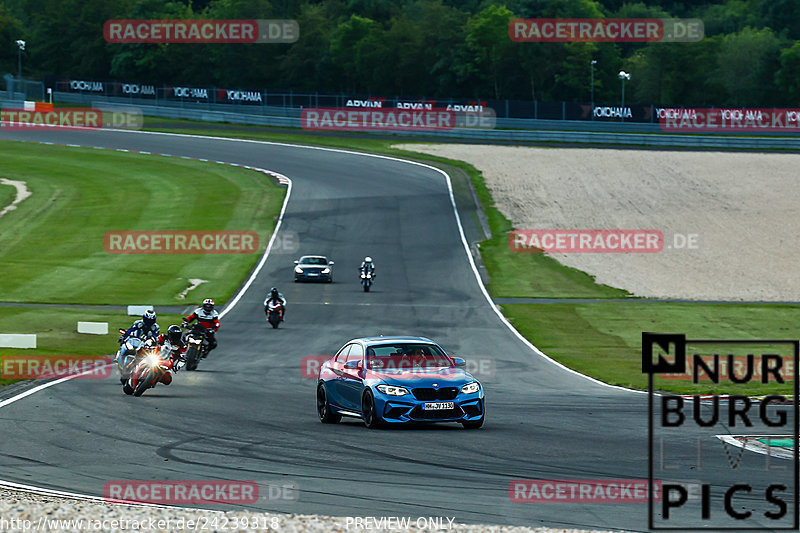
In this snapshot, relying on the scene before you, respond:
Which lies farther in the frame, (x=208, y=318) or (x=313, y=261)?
(x=313, y=261)

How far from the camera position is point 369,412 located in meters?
16.2

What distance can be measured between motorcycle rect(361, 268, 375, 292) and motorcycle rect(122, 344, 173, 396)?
22.3 meters

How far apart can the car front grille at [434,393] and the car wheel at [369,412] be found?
0.65 meters

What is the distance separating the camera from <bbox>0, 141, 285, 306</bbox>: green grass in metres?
43.5

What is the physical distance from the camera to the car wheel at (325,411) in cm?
1703

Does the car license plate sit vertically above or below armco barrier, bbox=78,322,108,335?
above

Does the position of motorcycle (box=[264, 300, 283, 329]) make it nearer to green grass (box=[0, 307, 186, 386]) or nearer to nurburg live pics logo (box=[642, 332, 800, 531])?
green grass (box=[0, 307, 186, 386])

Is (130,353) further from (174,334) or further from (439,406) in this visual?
(439,406)

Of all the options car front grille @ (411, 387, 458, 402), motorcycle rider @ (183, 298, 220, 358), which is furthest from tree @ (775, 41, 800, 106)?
car front grille @ (411, 387, 458, 402)

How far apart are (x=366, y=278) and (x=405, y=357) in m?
25.4

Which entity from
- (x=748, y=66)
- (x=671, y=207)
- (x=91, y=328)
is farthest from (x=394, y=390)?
(x=748, y=66)

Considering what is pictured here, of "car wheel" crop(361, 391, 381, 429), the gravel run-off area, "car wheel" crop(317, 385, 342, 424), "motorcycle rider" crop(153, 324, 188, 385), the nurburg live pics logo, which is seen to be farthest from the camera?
the gravel run-off area

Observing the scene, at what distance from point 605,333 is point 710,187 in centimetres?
3414

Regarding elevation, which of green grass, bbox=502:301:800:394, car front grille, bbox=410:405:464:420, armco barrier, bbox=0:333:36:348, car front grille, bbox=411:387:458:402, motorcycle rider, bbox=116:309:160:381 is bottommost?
green grass, bbox=502:301:800:394
